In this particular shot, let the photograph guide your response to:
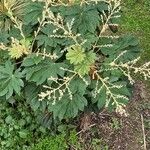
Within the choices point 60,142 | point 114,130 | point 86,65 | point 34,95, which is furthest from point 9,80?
point 114,130

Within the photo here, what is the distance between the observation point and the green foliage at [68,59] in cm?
380

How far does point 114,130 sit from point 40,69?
129 centimetres

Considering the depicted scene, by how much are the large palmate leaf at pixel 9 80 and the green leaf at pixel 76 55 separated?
49 cm

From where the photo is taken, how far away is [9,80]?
4.02 meters

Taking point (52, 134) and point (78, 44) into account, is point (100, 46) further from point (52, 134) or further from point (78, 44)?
point (52, 134)

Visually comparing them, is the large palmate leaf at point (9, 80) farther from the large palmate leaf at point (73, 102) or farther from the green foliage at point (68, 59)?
the large palmate leaf at point (73, 102)

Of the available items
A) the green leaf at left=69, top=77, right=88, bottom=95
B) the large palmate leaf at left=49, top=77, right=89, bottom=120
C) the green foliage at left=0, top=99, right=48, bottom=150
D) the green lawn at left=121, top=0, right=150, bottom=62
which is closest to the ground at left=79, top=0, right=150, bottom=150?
the green foliage at left=0, top=99, right=48, bottom=150

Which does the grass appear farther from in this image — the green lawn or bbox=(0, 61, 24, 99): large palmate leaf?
bbox=(0, 61, 24, 99): large palmate leaf

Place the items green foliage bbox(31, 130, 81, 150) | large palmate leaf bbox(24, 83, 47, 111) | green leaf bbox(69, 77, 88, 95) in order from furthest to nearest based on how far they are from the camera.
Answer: green foliage bbox(31, 130, 81, 150), large palmate leaf bbox(24, 83, 47, 111), green leaf bbox(69, 77, 88, 95)

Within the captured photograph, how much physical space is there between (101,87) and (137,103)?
4.48 feet

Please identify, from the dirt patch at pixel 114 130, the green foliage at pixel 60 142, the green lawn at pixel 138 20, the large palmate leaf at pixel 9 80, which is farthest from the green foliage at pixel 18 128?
the green lawn at pixel 138 20

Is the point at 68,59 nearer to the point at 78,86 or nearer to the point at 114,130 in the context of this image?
the point at 78,86

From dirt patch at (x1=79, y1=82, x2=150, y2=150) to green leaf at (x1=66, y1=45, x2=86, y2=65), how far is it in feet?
3.56

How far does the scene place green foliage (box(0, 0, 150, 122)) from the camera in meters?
3.80
